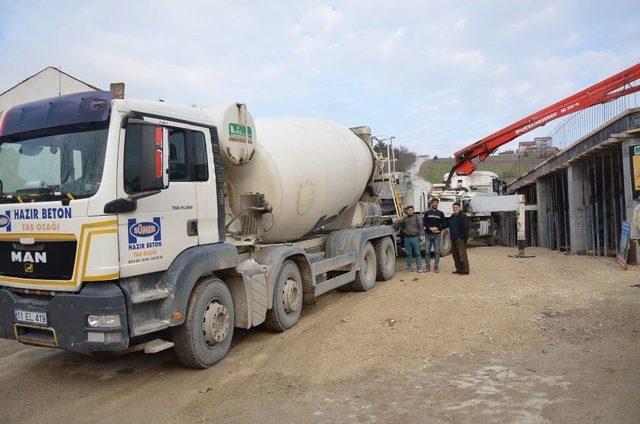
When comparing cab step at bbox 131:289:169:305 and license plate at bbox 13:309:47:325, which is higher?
cab step at bbox 131:289:169:305

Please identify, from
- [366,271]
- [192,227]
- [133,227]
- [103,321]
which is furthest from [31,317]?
[366,271]

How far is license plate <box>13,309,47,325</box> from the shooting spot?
15.7ft

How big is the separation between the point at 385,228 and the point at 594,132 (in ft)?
23.5

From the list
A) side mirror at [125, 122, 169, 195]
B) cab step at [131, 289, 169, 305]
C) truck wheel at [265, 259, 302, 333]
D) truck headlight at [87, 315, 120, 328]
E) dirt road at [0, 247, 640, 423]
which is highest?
side mirror at [125, 122, 169, 195]

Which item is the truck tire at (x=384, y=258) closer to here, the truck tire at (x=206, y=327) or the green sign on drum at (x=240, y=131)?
the green sign on drum at (x=240, y=131)

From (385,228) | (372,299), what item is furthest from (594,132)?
(372,299)

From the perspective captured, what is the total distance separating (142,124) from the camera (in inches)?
185

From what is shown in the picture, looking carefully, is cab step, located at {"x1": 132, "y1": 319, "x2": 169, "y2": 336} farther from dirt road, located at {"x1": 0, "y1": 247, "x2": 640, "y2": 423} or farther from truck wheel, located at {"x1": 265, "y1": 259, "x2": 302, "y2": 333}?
truck wheel, located at {"x1": 265, "y1": 259, "x2": 302, "y2": 333}

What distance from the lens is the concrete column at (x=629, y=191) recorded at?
38.3 feet

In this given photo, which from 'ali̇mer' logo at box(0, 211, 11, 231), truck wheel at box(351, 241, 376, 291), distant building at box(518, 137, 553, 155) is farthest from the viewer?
distant building at box(518, 137, 553, 155)

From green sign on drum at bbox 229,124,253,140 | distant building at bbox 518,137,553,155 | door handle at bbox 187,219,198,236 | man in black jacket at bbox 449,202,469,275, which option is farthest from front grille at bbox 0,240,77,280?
distant building at bbox 518,137,553,155

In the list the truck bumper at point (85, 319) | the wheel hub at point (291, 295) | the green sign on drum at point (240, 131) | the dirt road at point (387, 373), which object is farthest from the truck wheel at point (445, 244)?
the truck bumper at point (85, 319)

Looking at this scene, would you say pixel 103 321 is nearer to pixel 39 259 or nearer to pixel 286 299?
pixel 39 259

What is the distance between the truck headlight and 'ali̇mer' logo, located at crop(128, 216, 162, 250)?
2.17 ft
